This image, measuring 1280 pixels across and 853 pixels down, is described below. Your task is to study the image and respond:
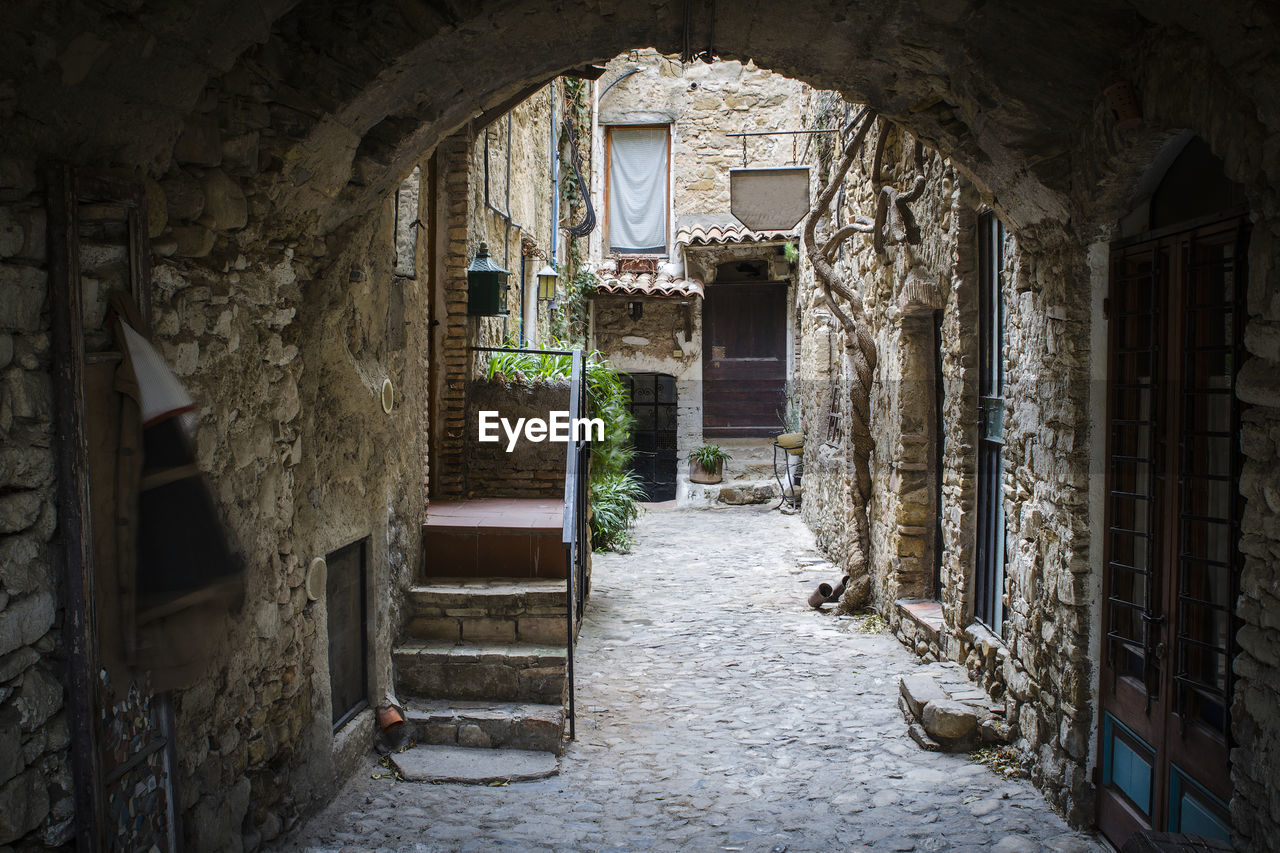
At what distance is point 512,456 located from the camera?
6.74 m

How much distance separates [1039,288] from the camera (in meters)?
4.10

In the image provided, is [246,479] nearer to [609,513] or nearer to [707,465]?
[609,513]

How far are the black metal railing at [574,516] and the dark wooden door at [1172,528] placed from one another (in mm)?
2503

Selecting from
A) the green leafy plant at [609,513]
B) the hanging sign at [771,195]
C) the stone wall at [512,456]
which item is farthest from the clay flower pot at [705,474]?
the stone wall at [512,456]

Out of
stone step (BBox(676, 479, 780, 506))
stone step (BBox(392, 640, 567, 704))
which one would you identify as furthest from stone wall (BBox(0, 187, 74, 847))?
stone step (BBox(676, 479, 780, 506))

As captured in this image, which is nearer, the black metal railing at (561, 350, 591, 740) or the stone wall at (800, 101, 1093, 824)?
the stone wall at (800, 101, 1093, 824)

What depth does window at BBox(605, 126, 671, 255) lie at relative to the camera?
15.1 m

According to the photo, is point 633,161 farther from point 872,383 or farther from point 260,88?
point 260,88

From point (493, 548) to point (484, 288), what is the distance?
203cm

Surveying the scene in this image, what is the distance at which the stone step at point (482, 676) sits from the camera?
190 inches

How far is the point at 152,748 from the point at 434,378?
4017 mm

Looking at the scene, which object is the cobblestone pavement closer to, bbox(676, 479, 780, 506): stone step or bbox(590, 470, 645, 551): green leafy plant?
bbox(590, 470, 645, 551): green leafy plant

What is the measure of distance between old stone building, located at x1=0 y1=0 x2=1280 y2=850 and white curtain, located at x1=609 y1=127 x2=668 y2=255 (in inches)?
408

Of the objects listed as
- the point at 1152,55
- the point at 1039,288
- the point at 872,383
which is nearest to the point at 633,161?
the point at 872,383
